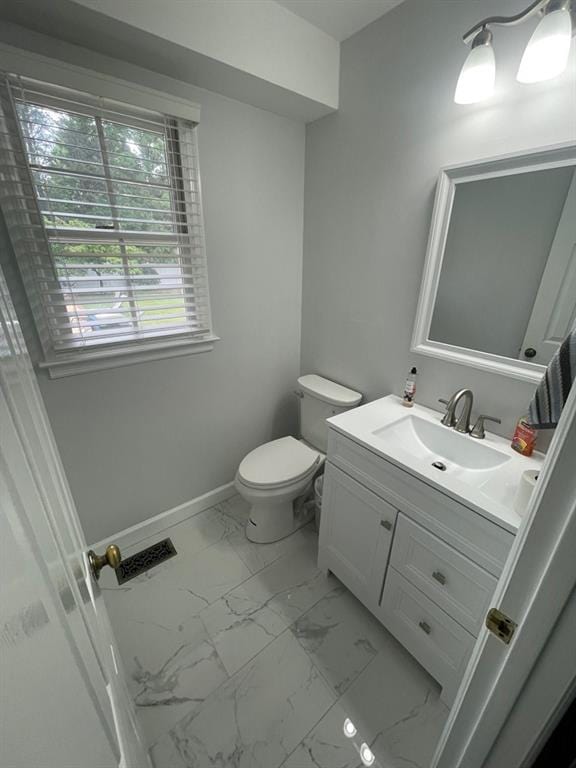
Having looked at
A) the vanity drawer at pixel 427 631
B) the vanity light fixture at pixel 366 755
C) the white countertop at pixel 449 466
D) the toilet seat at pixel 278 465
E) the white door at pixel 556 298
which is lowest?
the vanity light fixture at pixel 366 755

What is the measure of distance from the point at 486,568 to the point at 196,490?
1.51m

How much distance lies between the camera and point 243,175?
5.17 ft

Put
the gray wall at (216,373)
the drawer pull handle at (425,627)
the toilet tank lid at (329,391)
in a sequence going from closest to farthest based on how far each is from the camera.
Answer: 1. the drawer pull handle at (425,627)
2. the gray wall at (216,373)
3. the toilet tank lid at (329,391)

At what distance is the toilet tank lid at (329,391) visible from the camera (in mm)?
1690

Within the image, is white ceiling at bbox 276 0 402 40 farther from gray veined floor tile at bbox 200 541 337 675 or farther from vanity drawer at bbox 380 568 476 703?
gray veined floor tile at bbox 200 541 337 675

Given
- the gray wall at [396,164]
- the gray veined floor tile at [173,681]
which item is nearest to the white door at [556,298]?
the gray wall at [396,164]

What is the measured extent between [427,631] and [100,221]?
196 centimetres

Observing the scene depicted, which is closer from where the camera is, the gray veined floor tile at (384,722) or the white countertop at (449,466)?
the white countertop at (449,466)

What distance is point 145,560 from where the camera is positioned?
5.50ft

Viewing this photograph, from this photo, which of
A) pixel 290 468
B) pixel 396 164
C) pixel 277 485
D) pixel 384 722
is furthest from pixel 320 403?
pixel 384 722

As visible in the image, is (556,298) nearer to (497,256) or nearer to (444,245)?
(497,256)

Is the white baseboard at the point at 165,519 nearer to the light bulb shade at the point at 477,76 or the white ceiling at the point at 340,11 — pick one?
the light bulb shade at the point at 477,76

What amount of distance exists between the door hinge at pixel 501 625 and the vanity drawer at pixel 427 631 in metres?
0.64

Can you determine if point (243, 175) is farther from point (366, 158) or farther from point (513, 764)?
point (513, 764)
